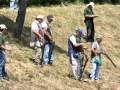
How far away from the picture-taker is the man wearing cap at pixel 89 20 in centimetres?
2347

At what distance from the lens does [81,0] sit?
Result: 108ft

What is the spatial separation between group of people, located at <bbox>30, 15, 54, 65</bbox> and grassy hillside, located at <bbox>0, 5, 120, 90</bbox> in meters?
0.33

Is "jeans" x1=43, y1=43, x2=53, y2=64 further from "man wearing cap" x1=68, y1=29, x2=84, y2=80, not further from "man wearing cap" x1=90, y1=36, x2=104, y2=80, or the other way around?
"man wearing cap" x1=90, y1=36, x2=104, y2=80

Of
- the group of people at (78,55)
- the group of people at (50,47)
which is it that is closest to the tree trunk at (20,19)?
the group of people at (50,47)

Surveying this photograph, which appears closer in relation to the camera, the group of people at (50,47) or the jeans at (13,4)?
the group of people at (50,47)

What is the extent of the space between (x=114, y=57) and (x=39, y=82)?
744 centimetres

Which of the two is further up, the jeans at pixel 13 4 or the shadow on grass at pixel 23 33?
the jeans at pixel 13 4

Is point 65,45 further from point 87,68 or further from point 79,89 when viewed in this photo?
point 79,89

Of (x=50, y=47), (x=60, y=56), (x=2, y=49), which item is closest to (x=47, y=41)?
(x=50, y=47)

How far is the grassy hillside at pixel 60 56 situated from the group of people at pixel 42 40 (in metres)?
0.33

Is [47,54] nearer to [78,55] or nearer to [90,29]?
[78,55]

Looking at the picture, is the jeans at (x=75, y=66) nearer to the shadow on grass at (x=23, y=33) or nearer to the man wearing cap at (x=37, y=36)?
the man wearing cap at (x=37, y=36)

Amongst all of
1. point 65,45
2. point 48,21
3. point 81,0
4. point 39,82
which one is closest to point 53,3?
point 81,0

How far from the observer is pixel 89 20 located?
78.3 feet
